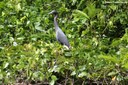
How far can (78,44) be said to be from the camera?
5.20 m

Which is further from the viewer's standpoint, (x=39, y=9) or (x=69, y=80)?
(x=39, y=9)

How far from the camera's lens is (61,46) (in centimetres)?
478

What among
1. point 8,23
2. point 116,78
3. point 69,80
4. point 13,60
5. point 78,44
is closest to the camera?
point 116,78

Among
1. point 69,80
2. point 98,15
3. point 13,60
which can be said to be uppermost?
point 98,15

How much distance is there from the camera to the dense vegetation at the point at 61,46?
4.39 metres

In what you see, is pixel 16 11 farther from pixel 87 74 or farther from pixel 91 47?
pixel 87 74

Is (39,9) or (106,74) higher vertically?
(39,9)

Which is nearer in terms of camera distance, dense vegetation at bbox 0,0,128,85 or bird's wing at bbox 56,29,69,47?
dense vegetation at bbox 0,0,128,85

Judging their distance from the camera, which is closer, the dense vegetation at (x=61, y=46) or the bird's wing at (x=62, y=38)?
the dense vegetation at (x=61, y=46)

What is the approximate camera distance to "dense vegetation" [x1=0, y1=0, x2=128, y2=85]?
4.39 metres

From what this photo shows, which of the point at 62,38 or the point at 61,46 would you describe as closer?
the point at 61,46

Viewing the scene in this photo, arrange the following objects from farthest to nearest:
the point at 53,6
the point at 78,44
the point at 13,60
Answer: the point at 53,6 → the point at 78,44 → the point at 13,60

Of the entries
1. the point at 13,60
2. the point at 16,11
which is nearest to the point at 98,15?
the point at 16,11

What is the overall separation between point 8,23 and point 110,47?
80.8 inches
